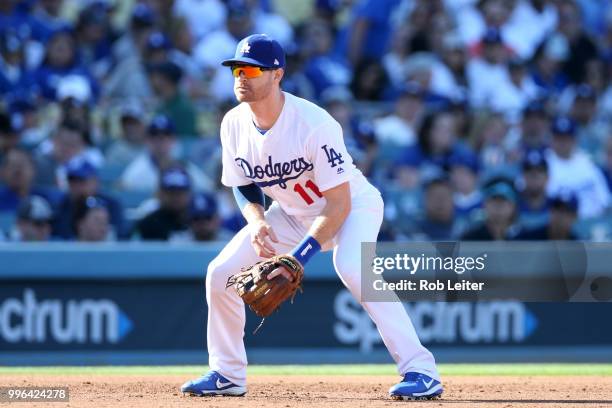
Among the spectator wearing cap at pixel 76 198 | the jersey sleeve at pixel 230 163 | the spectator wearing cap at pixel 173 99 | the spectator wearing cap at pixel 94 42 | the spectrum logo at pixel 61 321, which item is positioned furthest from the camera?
the spectator wearing cap at pixel 94 42

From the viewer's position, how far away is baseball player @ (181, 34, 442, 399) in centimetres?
508

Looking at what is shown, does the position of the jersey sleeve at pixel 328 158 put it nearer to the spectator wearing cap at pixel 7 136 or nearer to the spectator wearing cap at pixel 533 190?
the spectator wearing cap at pixel 533 190

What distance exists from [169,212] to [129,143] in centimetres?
142

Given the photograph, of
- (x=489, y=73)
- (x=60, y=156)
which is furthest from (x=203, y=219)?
(x=489, y=73)

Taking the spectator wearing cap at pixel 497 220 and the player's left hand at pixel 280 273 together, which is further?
the spectator wearing cap at pixel 497 220

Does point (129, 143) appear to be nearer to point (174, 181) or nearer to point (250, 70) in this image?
point (174, 181)

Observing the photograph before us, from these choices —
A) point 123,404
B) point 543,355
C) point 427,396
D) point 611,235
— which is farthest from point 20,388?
point 611,235

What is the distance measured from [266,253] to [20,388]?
1.53m

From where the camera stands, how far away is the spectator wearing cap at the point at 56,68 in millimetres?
10508

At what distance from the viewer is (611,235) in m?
9.43

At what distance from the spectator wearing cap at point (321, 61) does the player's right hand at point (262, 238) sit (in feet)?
19.4

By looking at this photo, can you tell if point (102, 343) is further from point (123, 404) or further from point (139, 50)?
point (139, 50)

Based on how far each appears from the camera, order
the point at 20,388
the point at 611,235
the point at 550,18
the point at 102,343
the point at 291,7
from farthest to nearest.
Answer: the point at 291,7, the point at 550,18, the point at 611,235, the point at 102,343, the point at 20,388

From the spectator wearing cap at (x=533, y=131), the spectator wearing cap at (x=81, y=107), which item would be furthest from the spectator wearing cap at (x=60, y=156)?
the spectator wearing cap at (x=533, y=131)
